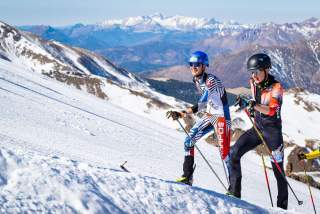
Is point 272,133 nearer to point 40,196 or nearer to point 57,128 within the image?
point 40,196

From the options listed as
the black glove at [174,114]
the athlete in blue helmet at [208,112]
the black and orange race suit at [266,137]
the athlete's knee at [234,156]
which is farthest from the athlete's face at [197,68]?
the athlete's knee at [234,156]

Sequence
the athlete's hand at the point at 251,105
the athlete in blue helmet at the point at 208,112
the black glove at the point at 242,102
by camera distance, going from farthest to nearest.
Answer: the black glove at the point at 242,102
the athlete in blue helmet at the point at 208,112
the athlete's hand at the point at 251,105

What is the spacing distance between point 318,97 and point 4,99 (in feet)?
460

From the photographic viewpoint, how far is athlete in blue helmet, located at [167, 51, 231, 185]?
10.4 meters

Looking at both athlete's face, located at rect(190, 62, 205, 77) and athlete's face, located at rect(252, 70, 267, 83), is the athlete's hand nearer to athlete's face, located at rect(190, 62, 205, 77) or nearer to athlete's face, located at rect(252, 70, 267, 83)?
athlete's face, located at rect(252, 70, 267, 83)

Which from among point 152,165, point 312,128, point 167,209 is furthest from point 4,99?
point 312,128

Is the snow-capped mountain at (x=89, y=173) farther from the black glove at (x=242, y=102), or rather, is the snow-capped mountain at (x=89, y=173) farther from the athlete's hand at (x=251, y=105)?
the black glove at (x=242, y=102)

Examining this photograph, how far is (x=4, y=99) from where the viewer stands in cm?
2173

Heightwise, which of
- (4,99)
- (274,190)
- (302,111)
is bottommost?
(274,190)

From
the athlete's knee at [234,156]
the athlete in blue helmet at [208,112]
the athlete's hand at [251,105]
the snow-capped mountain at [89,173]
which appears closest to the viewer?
the snow-capped mountain at [89,173]

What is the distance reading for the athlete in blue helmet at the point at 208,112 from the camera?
34.2ft

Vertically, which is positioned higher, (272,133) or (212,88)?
(212,88)

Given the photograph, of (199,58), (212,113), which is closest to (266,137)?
(212,113)

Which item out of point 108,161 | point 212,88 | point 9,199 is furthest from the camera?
point 108,161
